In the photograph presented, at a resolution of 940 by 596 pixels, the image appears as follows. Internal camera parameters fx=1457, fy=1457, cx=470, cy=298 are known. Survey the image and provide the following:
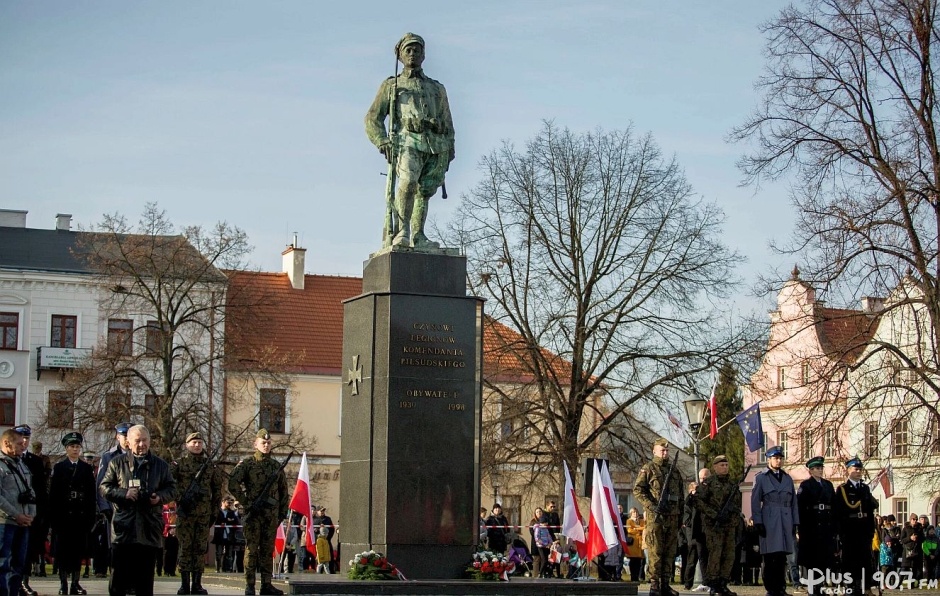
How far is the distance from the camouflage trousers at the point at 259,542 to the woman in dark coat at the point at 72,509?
1858 mm

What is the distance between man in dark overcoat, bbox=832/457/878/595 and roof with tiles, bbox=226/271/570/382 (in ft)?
66.2

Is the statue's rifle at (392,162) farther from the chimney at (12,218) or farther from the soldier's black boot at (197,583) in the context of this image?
the chimney at (12,218)

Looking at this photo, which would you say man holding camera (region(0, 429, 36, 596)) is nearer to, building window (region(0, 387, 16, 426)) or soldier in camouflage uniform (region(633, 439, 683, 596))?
soldier in camouflage uniform (region(633, 439, 683, 596))

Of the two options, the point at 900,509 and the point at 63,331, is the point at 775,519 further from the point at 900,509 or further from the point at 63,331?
the point at 900,509

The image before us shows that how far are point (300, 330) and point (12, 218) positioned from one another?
39.4 ft

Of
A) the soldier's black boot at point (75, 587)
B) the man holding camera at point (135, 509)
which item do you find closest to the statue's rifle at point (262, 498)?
the soldier's black boot at point (75, 587)

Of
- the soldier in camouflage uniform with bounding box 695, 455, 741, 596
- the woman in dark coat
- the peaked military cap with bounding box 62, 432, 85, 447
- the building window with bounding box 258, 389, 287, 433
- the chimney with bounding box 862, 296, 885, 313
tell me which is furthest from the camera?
the building window with bounding box 258, 389, 287, 433

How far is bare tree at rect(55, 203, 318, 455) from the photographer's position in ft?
137

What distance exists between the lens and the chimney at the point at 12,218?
56.1 m

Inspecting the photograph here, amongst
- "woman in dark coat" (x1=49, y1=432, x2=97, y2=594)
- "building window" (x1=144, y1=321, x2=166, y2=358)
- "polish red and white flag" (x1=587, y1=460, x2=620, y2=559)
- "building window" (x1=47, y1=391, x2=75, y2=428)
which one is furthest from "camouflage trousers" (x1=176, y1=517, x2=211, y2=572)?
"building window" (x1=144, y1=321, x2=166, y2=358)

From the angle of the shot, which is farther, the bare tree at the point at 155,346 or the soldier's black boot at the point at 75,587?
the bare tree at the point at 155,346

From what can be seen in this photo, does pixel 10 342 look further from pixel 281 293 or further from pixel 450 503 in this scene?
pixel 450 503

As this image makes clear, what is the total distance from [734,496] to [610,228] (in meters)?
21.5

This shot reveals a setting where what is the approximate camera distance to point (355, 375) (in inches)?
675
